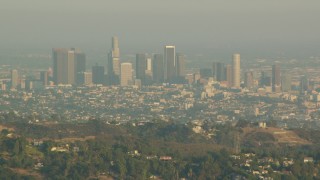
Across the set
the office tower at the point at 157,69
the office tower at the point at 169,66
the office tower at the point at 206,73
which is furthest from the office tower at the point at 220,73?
the office tower at the point at 157,69

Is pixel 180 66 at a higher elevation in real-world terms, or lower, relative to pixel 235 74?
higher

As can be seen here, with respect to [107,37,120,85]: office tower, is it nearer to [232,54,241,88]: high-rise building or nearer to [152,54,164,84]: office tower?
[152,54,164,84]: office tower

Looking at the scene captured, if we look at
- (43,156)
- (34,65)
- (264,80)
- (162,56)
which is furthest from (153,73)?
(43,156)

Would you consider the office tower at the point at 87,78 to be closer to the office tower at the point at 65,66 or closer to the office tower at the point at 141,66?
the office tower at the point at 65,66

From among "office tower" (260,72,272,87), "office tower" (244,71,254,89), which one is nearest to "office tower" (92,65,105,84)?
"office tower" (244,71,254,89)

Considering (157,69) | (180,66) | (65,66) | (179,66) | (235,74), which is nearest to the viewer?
(65,66)

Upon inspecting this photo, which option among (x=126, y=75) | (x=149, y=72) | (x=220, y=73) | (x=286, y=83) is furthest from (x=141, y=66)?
(x=286, y=83)

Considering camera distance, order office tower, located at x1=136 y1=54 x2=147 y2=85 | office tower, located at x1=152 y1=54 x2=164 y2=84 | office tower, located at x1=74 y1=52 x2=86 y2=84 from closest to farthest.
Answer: office tower, located at x1=74 y1=52 x2=86 y2=84 → office tower, located at x1=152 y1=54 x2=164 y2=84 → office tower, located at x1=136 y1=54 x2=147 y2=85

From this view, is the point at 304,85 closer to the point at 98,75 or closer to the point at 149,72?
the point at 149,72
